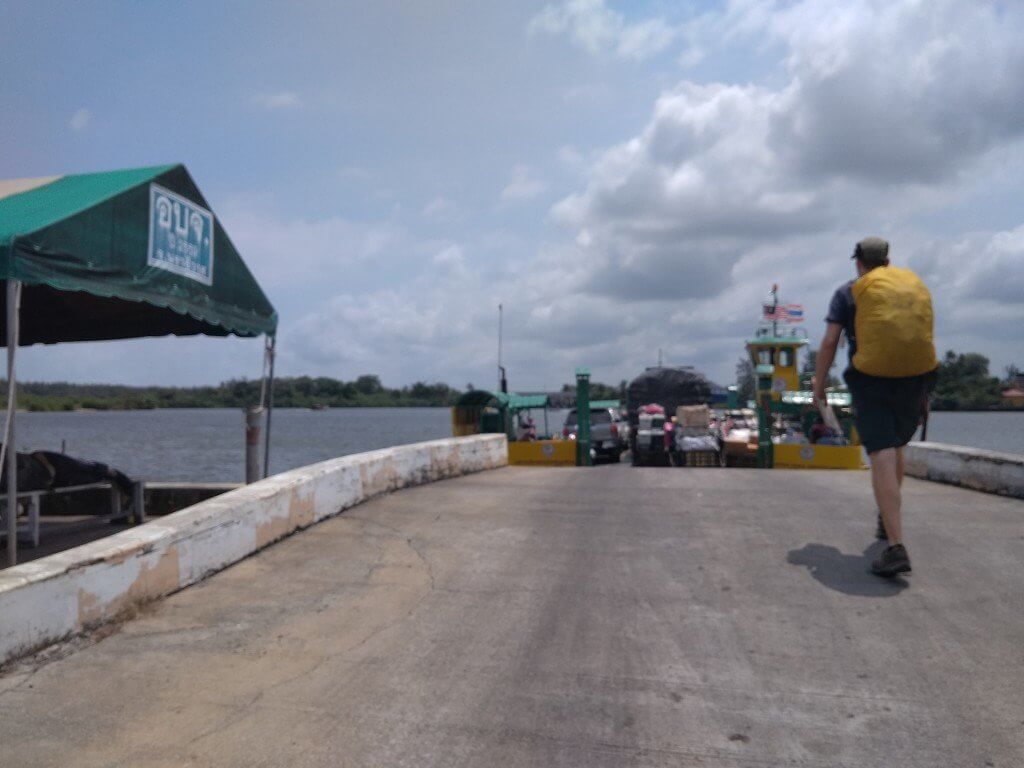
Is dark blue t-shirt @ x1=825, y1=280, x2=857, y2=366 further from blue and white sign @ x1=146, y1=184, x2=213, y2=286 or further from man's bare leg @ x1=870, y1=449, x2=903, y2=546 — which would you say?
blue and white sign @ x1=146, y1=184, x2=213, y2=286

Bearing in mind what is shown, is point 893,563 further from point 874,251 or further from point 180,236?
point 180,236

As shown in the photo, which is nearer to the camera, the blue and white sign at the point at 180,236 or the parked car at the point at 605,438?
the blue and white sign at the point at 180,236

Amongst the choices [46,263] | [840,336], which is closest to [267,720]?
[46,263]

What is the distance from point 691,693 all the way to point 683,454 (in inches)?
613

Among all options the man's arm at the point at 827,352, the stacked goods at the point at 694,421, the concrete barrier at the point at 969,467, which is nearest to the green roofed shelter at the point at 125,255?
the man's arm at the point at 827,352

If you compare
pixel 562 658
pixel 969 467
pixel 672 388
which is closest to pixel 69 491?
pixel 562 658

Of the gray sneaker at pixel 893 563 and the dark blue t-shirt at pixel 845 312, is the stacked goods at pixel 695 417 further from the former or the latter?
the gray sneaker at pixel 893 563

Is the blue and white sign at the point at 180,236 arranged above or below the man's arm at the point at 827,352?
above

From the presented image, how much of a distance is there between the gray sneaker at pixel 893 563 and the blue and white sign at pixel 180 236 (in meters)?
6.13

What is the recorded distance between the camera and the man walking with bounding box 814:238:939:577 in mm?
5484

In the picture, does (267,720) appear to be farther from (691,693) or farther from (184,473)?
(184,473)

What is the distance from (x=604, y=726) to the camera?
11.6ft

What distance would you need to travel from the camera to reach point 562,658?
426 cm

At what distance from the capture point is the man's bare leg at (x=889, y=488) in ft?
18.2
